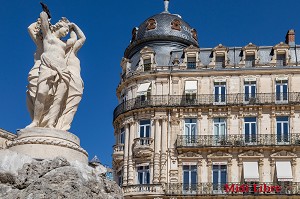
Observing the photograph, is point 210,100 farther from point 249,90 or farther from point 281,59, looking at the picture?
point 281,59

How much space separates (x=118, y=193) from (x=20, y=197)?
1.84 meters

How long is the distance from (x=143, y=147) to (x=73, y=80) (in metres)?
34.0

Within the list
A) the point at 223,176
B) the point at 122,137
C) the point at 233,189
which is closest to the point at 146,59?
the point at 122,137

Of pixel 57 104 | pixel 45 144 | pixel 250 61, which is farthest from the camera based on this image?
pixel 250 61

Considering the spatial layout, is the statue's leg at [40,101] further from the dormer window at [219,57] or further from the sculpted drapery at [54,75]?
the dormer window at [219,57]

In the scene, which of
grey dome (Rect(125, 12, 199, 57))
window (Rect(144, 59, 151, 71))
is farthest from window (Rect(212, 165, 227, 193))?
grey dome (Rect(125, 12, 199, 57))

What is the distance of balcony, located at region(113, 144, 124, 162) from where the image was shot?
47.3 m

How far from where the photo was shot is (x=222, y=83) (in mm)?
47281

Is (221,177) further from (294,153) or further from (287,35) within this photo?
(287,35)

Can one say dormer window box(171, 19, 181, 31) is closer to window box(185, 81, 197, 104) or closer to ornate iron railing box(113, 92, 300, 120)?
window box(185, 81, 197, 104)

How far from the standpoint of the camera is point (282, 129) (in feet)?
149

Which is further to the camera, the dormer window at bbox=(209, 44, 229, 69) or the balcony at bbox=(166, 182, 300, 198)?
the dormer window at bbox=(209, 44, 229, 69)

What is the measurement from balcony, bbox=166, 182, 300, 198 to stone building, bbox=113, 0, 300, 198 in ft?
0.23

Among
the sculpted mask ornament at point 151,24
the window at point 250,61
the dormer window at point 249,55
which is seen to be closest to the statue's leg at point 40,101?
the dormer window at point 249,55
